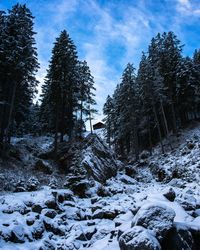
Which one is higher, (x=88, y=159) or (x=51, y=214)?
(x=88, y=159)

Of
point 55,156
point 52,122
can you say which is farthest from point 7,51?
point 52,122

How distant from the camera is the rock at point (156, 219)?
27.9ft

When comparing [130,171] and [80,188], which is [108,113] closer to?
[130,171]

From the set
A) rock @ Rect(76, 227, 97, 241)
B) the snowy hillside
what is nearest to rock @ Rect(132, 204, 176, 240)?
the snowy hillside

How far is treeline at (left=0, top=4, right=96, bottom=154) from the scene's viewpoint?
26.3 m

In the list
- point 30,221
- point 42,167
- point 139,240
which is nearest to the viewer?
point 139,240

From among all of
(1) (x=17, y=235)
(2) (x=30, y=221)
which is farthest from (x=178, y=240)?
(2) (x=30, y=221)

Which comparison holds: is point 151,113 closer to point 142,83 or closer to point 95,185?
point 142,83

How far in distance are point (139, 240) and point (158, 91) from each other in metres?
32.2

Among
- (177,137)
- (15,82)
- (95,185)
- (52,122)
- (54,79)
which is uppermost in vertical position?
(54,79)

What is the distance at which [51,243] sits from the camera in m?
10.7

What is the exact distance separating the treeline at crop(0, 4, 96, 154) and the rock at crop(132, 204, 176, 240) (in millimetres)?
17626

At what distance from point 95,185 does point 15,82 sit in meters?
13.7

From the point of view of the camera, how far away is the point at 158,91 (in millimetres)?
37812
